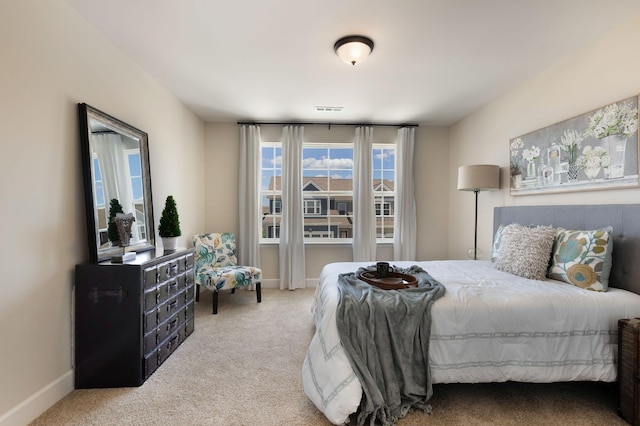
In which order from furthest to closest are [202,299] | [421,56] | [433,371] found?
[202,299] < [421,56] < [433,371]

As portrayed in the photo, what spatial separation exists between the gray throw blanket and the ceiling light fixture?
6.15 feet

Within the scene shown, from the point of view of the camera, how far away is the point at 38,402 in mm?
1720

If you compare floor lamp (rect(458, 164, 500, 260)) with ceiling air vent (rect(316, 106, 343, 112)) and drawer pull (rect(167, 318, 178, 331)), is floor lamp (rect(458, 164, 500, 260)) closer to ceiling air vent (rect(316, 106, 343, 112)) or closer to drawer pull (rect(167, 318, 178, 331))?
ceiling air vent (rect(316, 106, 343, 112))

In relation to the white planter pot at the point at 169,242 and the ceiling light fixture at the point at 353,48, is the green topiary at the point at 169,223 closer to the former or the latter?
the white planter pot at the point at 169,242

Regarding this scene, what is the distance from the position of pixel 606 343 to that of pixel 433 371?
3.49ft

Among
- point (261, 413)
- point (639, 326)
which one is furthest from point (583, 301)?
point (261, 413)

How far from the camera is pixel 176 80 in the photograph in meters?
3.04

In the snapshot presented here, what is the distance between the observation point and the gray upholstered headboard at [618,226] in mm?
1964

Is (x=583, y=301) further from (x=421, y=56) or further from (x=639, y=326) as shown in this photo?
(x=421, y=56)

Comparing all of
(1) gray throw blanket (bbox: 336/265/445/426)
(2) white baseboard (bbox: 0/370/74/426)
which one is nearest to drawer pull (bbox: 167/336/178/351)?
(2) white baseboard (bbox: 0/370/74/426)

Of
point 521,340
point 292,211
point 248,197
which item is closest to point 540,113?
point 521,340

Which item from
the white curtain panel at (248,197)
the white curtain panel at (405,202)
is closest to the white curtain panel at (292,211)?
the white curtain panel at (248,197)

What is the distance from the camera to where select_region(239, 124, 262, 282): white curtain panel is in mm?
4395

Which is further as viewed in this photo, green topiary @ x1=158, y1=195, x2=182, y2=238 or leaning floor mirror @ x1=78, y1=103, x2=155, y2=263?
green topiary @ x1=158, y1=195, x2=182, y2=238
